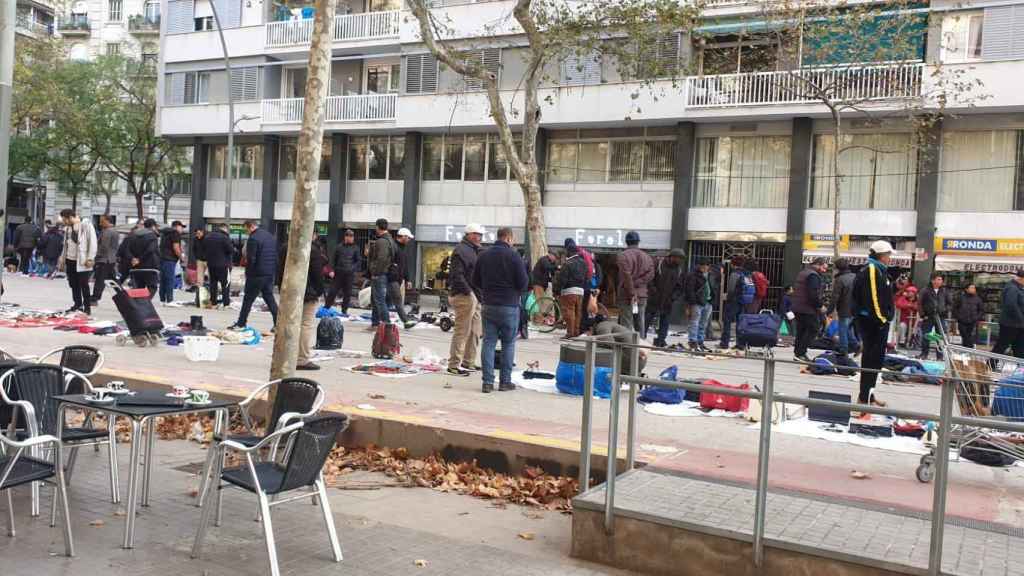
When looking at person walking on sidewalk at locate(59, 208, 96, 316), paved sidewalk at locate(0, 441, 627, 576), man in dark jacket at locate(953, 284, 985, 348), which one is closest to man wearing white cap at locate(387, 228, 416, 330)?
person walking on sidewalk at locate(59, 208, 96, 316)

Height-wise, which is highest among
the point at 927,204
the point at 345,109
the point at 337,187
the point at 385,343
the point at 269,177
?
the point at 345,109

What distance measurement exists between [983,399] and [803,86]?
67.1ft

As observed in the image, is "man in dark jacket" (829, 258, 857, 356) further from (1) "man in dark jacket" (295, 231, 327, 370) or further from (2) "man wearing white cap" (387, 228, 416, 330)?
(1) "man in dark jacket" (295, 231, 327, 370)

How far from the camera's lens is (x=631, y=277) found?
568 inches

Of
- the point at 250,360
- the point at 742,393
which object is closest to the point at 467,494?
the point at 742,393

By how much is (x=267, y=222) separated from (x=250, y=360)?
83.2 feet

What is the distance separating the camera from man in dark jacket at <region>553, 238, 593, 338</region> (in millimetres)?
15492

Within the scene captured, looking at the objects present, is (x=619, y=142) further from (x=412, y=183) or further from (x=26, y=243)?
(x=26, y=243)

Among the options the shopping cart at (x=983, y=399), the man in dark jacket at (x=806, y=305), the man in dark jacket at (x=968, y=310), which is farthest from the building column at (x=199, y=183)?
the shopping cart at (x=983, y=399)

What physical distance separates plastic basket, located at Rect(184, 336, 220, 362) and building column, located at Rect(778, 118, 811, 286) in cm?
1872

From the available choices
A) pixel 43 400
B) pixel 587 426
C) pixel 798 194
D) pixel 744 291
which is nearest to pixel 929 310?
pixel 744 291

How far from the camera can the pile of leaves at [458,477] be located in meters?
6.82

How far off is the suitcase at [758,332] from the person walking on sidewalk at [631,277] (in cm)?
171

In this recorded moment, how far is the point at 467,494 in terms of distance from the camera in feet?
23.0
